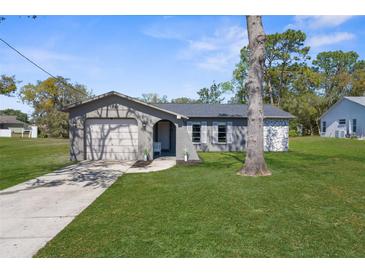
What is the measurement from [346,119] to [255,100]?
26.2 m

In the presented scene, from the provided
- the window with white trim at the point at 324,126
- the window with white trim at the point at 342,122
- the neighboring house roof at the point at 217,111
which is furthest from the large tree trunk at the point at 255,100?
the window with white trim at the point at 324,126

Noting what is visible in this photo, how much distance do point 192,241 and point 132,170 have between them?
726 cm

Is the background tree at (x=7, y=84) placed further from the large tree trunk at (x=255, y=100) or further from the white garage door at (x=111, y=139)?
the large tree trunk at (x=255, y=100)

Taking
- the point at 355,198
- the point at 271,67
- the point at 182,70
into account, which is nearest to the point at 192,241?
the point at 355,198

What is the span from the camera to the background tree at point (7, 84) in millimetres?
33219

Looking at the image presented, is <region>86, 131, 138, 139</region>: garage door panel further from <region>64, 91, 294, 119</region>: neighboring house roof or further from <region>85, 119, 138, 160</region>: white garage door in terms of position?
<region>64, 91, 294, 119</region>: neighboring house roof

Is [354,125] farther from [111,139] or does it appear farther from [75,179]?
[75,179]

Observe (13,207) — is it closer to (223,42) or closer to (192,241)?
(192,241)

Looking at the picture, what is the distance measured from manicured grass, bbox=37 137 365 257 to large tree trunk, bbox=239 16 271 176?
124 centimetres

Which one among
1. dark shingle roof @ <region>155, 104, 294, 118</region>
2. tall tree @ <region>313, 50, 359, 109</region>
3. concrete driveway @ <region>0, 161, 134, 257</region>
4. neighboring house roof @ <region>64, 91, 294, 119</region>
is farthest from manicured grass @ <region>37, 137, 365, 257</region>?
tall tree @ <region>313, 50, 359, 109</region>

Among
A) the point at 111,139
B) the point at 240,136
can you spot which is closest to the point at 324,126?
the point at 240,136

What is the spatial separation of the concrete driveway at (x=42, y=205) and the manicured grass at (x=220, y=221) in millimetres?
301

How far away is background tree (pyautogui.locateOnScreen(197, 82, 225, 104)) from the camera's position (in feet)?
184
